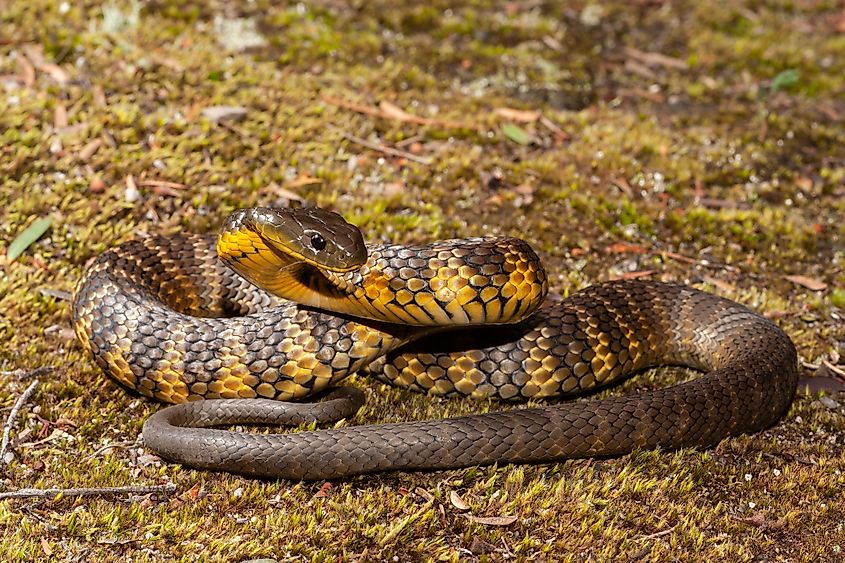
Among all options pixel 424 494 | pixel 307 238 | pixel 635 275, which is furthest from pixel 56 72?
pixel 424 494

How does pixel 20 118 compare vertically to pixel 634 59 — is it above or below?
above

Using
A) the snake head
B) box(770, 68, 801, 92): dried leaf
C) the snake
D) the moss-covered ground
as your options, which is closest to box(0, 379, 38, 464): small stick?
the moss-covered ground

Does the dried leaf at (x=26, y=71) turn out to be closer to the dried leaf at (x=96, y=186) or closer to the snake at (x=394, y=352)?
the dried leaf at (x=96, y=186)

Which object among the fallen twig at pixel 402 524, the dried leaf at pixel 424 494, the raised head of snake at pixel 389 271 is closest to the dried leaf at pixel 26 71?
the raised head of snake at pixel 389 271

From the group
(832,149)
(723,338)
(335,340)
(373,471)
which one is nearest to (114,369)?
(335,340)

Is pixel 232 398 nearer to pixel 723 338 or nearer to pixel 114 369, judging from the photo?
pixel 114 369
